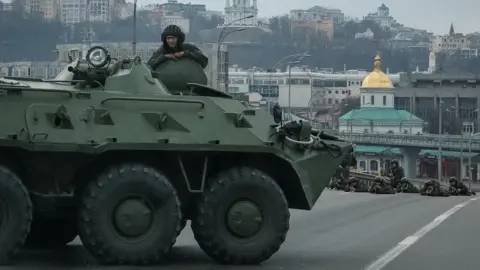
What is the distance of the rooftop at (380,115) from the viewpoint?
120 m

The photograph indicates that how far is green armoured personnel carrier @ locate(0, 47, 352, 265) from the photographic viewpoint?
12.3 m

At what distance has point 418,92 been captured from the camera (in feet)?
435

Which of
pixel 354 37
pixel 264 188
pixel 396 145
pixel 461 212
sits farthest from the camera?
pixel 354 37

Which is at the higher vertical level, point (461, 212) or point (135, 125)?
point (135, 125)

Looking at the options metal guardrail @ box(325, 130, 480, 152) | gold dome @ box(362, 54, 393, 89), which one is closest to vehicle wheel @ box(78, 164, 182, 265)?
metal guardrail @ box(325, 130, 480, 152)

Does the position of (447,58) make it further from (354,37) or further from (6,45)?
(6,45)

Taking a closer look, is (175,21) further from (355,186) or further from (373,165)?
(355,186)

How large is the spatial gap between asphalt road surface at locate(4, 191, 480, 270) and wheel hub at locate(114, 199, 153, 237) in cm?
40

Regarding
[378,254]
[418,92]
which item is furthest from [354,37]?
[378,254]

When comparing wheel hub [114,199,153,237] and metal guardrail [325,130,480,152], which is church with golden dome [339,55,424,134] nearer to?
metal guardrail [325,130,480,152]

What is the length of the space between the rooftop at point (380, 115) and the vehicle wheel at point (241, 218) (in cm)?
10584

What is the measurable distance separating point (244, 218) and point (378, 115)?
109233 mm

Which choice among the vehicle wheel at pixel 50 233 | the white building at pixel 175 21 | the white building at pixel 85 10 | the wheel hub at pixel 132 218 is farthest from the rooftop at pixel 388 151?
the wheel hub at pixel 132 218

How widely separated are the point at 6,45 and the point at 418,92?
8858 centimetres
